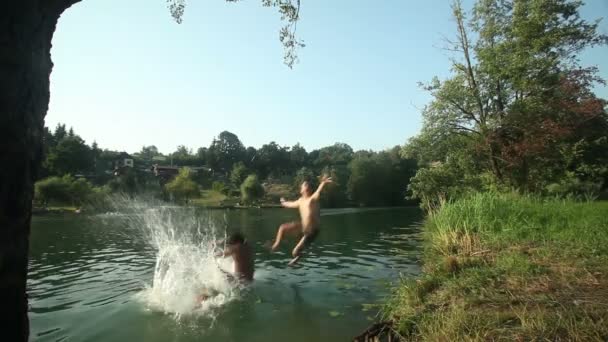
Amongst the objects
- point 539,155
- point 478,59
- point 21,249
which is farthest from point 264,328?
point 478,59

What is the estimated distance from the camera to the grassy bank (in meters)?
4.58

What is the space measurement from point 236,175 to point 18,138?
88766 millimetres

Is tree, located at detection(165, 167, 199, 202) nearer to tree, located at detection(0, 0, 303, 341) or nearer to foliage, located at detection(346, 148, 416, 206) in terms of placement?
foliage, located at detection(346, 148, 416, 206)

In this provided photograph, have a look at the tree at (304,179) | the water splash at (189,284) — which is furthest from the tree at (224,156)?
the water splash at (189,284)

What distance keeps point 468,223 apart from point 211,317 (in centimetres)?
807

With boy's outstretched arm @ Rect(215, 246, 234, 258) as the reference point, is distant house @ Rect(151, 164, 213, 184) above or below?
above

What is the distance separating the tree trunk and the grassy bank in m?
4.94

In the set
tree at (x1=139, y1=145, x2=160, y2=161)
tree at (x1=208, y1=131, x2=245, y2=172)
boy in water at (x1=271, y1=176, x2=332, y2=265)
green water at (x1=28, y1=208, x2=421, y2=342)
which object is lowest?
green water at (x1=28, y1=208, x2=421, y2=342)

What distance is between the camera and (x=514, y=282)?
20.8 feet

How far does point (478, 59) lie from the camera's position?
21.1 meters

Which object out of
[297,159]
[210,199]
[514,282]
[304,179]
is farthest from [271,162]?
[514,282]

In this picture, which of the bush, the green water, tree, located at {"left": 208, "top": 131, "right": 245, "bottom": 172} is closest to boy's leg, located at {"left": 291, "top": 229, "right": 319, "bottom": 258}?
→ the green water

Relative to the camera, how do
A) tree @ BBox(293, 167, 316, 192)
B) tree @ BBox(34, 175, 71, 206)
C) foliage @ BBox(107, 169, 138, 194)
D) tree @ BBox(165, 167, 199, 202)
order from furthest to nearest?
tree @ BBox(165, 167, 199, 202), foliage @ BBox(107, 169, 138, 194), tree @ BBox(34, 175, 71, 206), tree @ BBox(293, 167, 316, 192)

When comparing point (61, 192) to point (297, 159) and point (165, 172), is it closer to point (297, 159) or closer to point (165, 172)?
point (165, 172)
